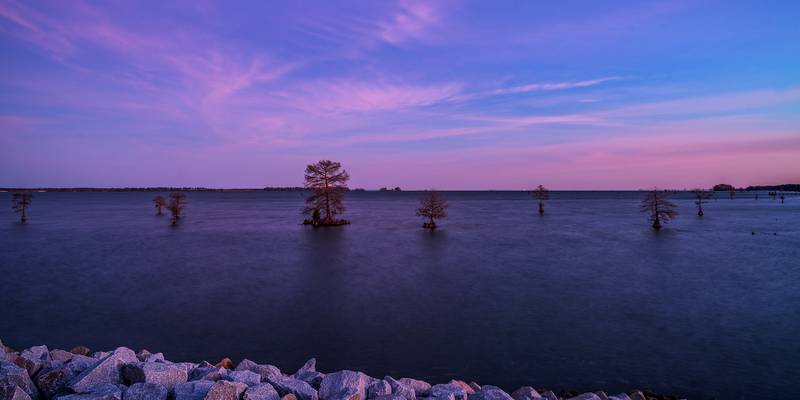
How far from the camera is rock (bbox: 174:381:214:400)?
21.5 ft

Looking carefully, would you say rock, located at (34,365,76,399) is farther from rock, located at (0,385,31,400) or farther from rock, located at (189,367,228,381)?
rock, located at (189,367,228,381)

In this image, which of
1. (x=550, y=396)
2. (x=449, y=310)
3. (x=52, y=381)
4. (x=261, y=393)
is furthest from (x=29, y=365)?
(x=449, y=310)

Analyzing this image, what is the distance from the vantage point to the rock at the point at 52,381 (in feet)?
23.0

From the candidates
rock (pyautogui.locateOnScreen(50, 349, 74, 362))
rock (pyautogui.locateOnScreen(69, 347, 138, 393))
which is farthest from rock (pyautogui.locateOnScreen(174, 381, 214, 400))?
rock (pyautogui.locateOnScreen(50, 349, 74, 362))

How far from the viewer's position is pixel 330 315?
1639 cm

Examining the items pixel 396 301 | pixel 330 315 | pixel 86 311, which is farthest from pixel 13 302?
pixel 396 301

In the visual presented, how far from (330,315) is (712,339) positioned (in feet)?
41.5

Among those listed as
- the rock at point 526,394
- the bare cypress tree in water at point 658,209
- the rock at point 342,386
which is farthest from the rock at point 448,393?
the bare cypress tree in water at point 658,209

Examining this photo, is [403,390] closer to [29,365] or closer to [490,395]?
[490,395]

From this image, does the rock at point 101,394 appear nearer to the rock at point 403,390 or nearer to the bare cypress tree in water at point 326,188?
the rock at point 403,390

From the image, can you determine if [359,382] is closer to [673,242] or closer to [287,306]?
[287,306]

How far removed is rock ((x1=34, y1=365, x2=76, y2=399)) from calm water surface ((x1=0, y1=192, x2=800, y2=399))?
16.7ft

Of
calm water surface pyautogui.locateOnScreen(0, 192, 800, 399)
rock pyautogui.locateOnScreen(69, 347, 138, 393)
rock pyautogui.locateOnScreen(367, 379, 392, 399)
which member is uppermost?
rock pyautogui.locateOnScreen(69, 347, 138, 393)

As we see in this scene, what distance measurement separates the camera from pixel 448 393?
7484 mm
